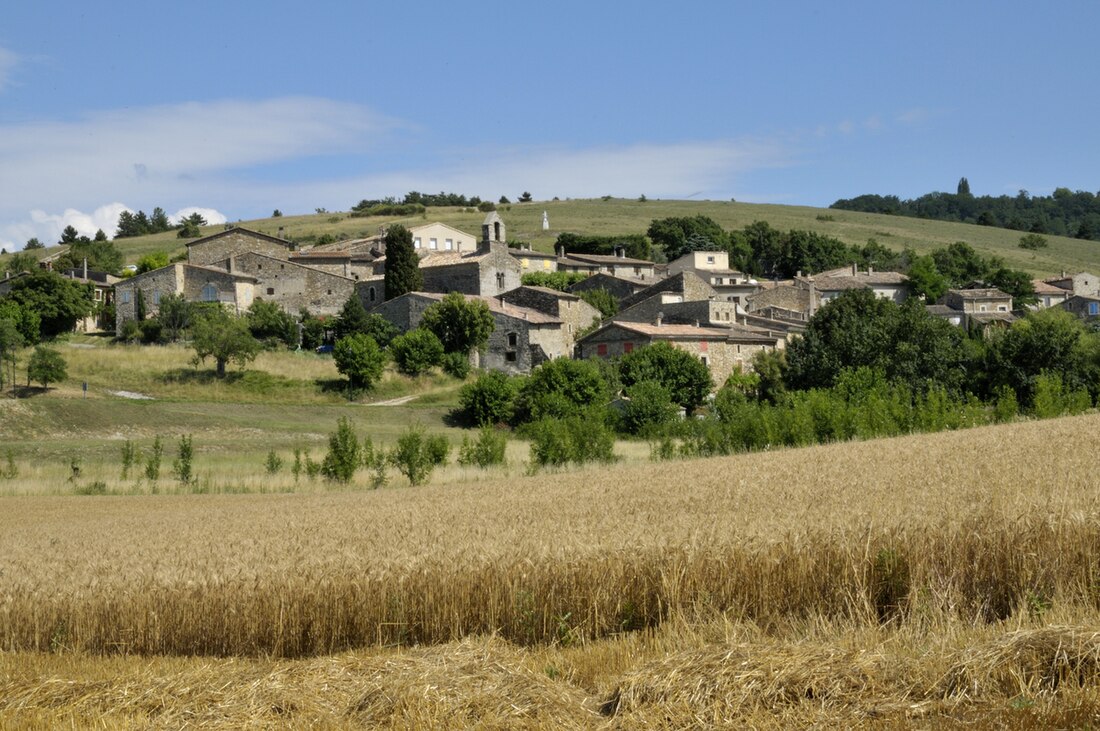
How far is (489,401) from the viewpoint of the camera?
63.3 metres

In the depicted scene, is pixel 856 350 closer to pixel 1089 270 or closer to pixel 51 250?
pixel 1089 270

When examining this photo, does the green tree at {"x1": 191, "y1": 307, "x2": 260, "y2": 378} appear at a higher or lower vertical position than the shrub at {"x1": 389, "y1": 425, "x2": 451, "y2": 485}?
higher

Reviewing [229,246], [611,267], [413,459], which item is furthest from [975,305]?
[413,459]

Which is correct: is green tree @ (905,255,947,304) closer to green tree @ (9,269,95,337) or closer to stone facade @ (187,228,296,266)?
stone facade @ (187,228,296,266)

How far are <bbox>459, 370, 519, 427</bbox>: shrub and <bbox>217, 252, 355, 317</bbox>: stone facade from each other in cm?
2594

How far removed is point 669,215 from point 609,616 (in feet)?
548

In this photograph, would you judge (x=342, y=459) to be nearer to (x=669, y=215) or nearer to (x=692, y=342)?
(x=692, y=342)

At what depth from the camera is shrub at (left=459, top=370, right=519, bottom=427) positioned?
63.5 meters

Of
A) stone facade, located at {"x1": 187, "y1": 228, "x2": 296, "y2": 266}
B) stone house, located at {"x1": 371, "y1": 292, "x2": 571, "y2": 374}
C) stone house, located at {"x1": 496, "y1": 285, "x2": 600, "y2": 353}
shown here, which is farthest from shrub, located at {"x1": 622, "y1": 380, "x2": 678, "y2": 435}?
stone facade, located at {"x1": 187, "y1": 228, "x2": 296, "y2": 266}

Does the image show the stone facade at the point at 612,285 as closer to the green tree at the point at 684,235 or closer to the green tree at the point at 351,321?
the green tree at the point at 351,321

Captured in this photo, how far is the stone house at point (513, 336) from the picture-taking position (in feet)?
250

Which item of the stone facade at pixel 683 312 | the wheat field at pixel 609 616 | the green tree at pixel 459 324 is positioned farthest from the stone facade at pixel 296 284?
the wheat field at pixel 609 616

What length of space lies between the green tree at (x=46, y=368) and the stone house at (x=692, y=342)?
34.3 meters

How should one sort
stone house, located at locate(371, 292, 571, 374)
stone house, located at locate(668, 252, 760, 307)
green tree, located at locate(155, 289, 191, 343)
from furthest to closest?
stone house, located at locate(668, 252, 760, 307) → green tree, located at locate(155, 289, 191, 343) → stone house, located at locate(371, 292, 571, 374)
